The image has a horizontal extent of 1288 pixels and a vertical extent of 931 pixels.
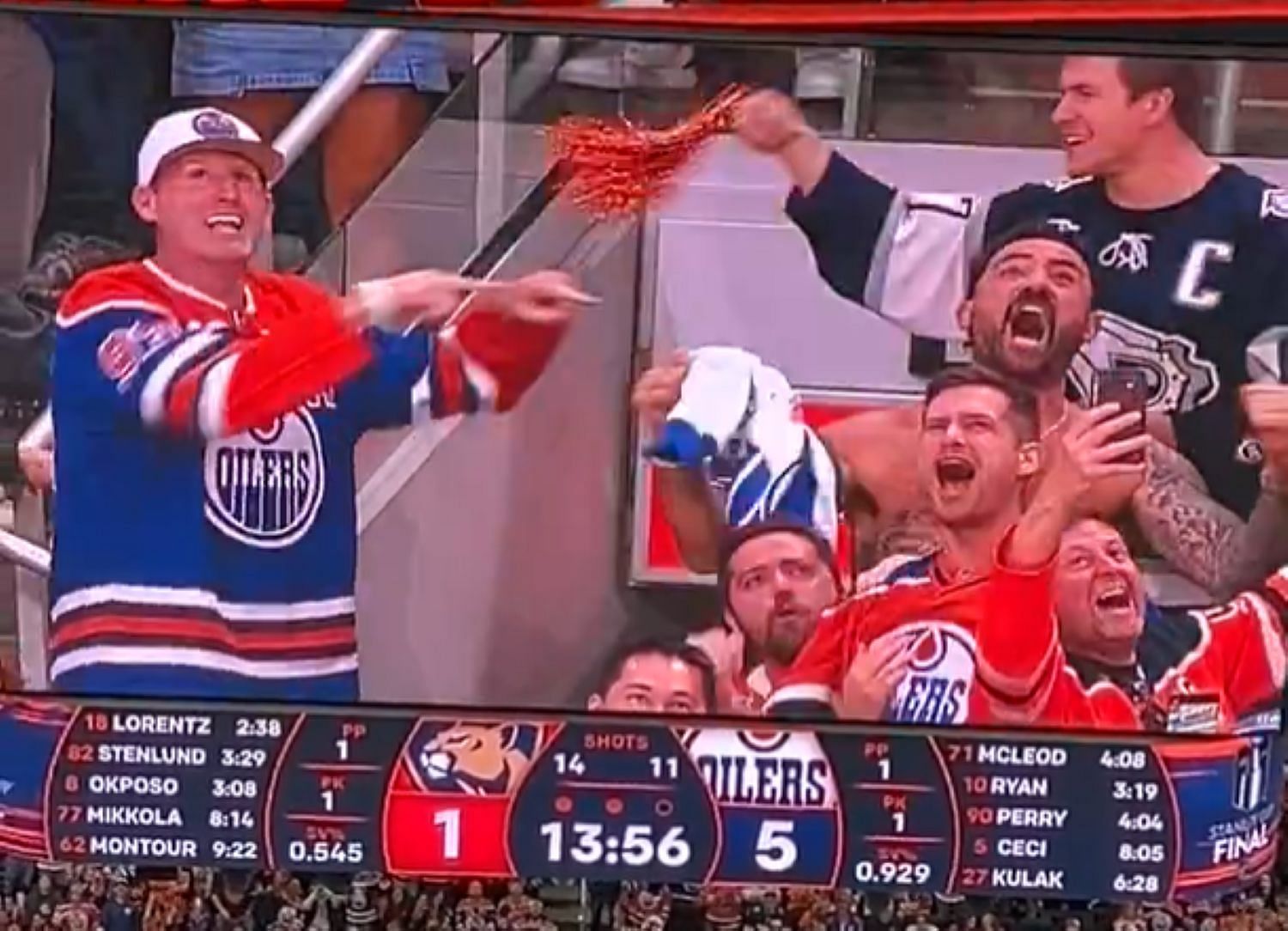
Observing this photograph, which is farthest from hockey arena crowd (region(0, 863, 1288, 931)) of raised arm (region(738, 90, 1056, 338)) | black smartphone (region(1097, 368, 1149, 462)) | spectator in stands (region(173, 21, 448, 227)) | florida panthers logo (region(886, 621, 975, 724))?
spectator in stands (region(173, 21, 448, 227))

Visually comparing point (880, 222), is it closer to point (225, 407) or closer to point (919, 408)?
point (919, 408)

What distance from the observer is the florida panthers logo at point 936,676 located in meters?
3.26

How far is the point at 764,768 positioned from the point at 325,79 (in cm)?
108

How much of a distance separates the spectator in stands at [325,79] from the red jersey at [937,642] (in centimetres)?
85

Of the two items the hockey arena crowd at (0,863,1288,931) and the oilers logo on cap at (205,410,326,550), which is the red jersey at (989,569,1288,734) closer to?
the hockey arena crowd at (0,863,1288,931)

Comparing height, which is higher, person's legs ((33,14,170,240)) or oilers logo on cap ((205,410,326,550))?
person's legs ((33,14,170,240))

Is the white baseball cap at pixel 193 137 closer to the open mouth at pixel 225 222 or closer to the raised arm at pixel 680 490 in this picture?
the open mouth at pixel 225 222

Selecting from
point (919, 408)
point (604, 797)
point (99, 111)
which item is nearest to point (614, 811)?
point (604, 797)

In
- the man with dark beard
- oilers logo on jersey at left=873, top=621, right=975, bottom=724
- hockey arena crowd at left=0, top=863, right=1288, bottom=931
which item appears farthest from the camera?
hockey arena crowd at left=0, top=863, right=1288, bottom=931

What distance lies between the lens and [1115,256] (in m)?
3.15

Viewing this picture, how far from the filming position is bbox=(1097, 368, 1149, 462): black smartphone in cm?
318

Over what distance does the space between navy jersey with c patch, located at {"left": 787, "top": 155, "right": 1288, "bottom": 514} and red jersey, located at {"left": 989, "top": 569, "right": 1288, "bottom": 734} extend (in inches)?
13.0

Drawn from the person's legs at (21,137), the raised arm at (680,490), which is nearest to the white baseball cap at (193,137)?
the person's legs at (21,137)

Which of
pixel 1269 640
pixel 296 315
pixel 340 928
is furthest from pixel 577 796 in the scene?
pixel 1269 640
